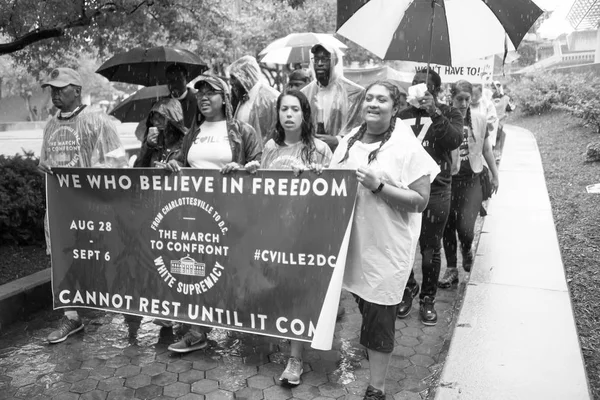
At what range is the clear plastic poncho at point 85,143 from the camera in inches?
176

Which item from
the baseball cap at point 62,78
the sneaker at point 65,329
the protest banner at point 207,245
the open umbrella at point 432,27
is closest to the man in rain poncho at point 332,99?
the open umbrella at point 432,27

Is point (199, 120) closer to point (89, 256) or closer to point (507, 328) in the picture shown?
point (89, 256)

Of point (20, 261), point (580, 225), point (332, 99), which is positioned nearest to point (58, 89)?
point (20, 261)

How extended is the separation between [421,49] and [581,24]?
151cm

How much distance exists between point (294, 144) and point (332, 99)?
1331 millimetres

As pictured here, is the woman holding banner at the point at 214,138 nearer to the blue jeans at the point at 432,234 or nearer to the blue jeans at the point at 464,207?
the blue jeans at the point at 432,234

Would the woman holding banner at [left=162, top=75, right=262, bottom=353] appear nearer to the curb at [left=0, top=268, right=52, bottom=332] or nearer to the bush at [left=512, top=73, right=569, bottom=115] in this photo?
the curb at [left=0, top=268, right=52, bottom=332]

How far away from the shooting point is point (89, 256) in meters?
4.26

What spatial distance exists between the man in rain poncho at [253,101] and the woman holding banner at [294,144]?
Result: 1697mm

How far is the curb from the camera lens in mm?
4621

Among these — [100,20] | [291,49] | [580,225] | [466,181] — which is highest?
[291,49]

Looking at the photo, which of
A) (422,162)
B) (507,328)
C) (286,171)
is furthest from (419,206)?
(507,328)

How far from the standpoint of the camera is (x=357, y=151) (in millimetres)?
3377

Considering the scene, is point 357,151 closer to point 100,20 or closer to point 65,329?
point 65,329
